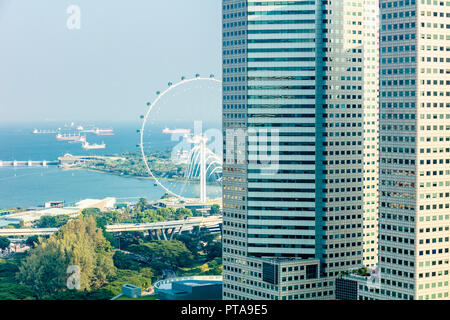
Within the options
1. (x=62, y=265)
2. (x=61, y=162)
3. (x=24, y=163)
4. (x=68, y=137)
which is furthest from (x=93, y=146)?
(x=62, y=265)

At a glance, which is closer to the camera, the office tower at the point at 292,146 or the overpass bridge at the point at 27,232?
the office tower at the point at 292,146

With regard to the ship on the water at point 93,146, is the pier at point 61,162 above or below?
below

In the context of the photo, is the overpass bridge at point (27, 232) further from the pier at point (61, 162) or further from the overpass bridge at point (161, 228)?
the pier at point (61, 162)

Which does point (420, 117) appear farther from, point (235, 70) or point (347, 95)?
point (235, 70)

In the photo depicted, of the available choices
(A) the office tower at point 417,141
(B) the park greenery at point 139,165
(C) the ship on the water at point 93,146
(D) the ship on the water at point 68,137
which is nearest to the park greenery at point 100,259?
(A) the office tower at point 417,141

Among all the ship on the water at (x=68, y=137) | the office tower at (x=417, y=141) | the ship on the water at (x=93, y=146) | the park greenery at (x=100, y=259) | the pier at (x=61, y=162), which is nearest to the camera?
the office tower at (x=417, y=141)

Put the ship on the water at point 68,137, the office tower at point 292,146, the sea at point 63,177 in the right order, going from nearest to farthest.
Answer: the office tower at point 292,146
the sea at point 63,177
the ship on the water at point 68,137
